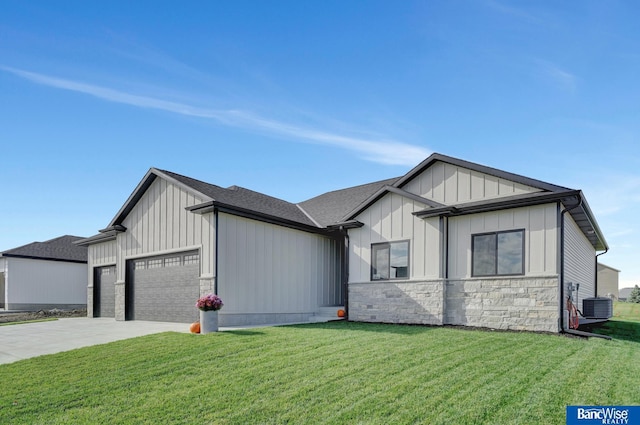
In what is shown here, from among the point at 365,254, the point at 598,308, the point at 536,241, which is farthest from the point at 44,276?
the point at 598,308

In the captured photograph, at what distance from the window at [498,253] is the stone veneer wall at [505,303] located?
274mm

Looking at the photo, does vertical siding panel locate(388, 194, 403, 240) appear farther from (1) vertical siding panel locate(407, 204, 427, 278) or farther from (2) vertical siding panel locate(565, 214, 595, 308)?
(2) vertical siding panel locate(565, 214, 595, 308)

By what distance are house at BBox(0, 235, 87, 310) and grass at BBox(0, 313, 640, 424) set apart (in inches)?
848

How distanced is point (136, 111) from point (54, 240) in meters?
20.5

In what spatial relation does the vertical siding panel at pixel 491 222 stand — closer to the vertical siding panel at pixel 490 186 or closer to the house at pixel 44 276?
the vertical siding panel at pixel 490 186

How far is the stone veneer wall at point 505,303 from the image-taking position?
446 inches

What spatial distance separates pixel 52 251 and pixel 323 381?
1117 inches

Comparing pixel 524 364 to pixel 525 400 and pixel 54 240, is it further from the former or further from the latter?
pixel 54 240

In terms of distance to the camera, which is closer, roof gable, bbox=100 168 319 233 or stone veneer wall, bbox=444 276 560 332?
stone veneer wall, bbox=444 276 560 332

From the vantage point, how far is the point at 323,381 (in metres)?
6.77

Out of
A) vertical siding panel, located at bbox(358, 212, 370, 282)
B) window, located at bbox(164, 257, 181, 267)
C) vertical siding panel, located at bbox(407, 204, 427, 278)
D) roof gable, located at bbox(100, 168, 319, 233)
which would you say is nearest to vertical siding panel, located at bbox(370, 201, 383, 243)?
vertical siding panel, located at bbox(358, 212, 370, 282)

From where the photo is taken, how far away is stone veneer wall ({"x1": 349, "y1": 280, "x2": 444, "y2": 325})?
13.2 m

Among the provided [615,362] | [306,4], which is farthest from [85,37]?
[615,362]

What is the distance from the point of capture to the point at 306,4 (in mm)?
12820
